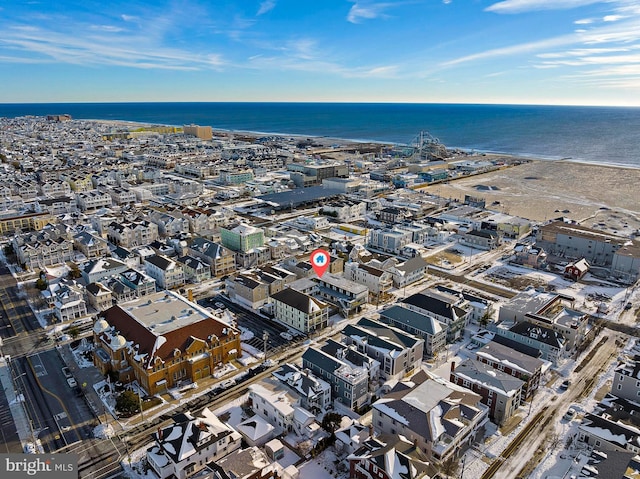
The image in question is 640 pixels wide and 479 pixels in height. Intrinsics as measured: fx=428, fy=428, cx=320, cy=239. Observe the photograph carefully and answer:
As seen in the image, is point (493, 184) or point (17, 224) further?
point (493, 184)

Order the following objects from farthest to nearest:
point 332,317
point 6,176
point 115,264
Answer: point 6,176 → point 115,264 → point 332,317

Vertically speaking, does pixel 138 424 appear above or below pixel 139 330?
below

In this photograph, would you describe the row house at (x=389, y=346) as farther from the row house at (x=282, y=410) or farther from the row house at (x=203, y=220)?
the row house at (x=203, y=220)

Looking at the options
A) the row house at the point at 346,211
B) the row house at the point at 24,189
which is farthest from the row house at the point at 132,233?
the row house at the point at 24,189

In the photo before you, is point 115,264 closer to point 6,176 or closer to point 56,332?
point 56,332

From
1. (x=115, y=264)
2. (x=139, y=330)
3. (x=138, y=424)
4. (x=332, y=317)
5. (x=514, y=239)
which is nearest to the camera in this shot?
(x=138, y=424)

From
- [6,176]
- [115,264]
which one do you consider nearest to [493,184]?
[115,264]

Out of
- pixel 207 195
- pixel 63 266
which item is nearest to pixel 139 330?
pixel 63 266
